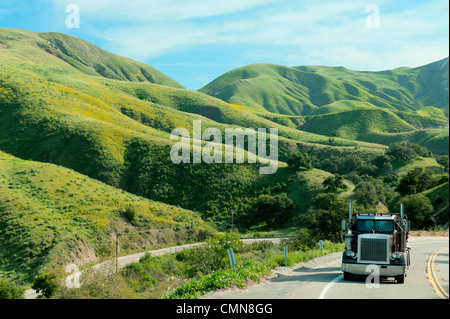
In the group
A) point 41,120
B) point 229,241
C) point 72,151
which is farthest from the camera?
point 41,120

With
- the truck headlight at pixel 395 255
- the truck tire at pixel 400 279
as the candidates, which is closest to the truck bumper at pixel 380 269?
the truck tire at pixel 400 279

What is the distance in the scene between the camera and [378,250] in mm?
12914

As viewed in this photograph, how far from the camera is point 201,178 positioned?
73250mm

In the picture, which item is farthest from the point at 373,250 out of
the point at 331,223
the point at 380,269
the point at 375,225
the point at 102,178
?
the point at 102,178

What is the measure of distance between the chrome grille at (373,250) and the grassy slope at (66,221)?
28853 mm

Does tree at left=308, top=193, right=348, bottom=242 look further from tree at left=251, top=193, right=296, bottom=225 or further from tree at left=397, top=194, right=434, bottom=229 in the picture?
tree at left=251, top=193, right=296, bottom=225

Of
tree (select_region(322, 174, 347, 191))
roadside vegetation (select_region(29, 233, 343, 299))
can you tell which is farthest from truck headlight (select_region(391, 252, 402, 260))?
tree (select_region(322, 174, 347, 191))

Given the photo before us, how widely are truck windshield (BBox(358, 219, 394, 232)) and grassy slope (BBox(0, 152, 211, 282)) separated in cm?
2829

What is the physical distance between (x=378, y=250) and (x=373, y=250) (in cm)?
16

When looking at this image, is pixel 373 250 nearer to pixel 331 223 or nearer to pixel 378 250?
pixel 378 250

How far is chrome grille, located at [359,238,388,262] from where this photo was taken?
1284cm

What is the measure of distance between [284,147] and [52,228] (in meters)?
79.9
